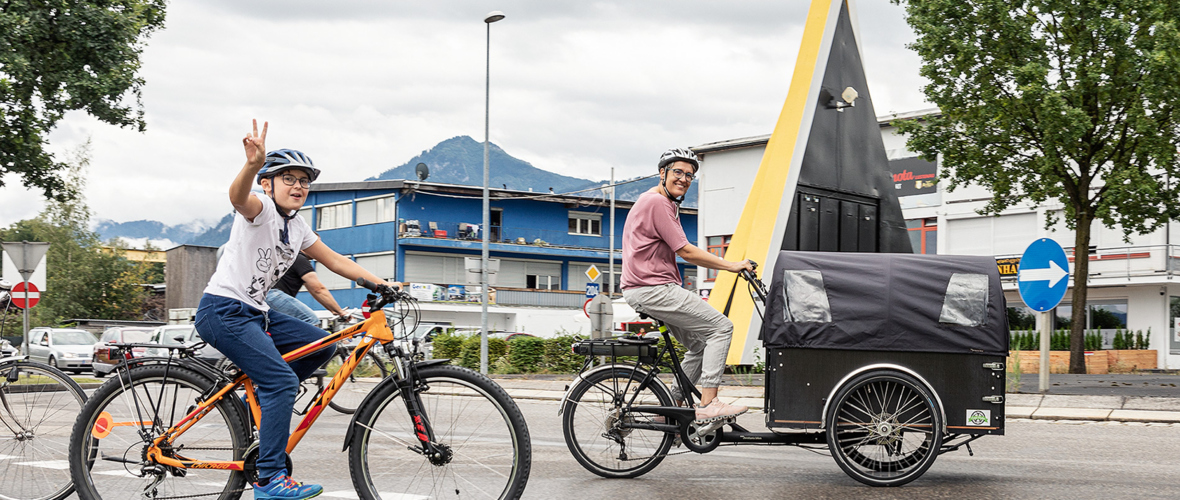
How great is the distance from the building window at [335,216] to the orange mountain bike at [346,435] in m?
56.3

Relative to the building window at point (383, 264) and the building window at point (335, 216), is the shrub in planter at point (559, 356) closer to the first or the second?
the building window at point (383, 264)

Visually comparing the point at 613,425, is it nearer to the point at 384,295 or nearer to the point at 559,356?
the point at 384,295

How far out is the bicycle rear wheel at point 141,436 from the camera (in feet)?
15.5

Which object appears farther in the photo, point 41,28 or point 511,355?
point 511,355

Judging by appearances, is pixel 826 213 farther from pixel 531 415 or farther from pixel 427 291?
pixel 427 291

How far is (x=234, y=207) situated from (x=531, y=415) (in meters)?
7.88

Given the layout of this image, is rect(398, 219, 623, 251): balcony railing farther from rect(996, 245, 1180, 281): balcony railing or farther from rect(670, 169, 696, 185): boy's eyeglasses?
rect(670, 169, 696, 185): boy's eyeglasses

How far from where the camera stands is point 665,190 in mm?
6402

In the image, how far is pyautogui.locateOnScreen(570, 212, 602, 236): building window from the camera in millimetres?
64750

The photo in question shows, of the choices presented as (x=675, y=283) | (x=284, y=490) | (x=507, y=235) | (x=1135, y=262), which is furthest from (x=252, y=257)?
(x=507, y=235)

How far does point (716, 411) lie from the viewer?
6.05 metres

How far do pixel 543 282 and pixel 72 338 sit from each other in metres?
33.3

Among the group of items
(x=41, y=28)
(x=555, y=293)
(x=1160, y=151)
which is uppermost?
(x=41, y=28)

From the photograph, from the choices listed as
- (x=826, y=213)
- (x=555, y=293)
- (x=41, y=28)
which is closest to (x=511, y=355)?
(x=826, y=213)
